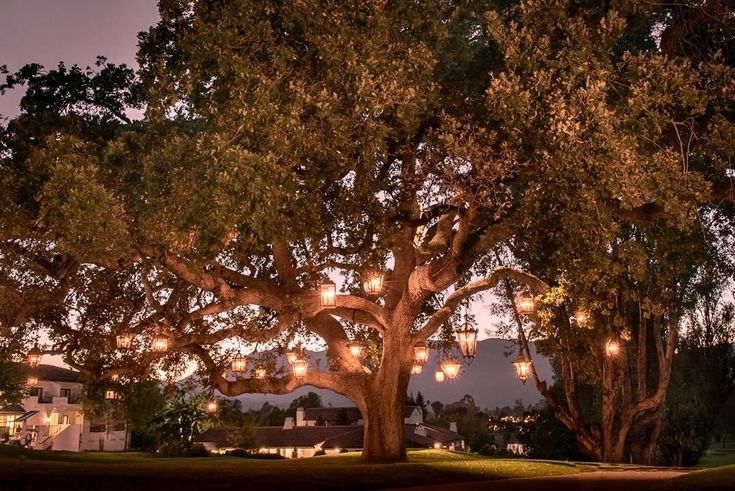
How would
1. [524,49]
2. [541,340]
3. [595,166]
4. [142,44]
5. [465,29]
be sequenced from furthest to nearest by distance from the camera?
[541,340]
[465,29]
[142,44]
[524,49]
[595,166]

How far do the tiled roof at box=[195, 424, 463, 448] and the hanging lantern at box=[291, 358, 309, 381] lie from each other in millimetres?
41830

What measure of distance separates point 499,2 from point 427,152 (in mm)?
4176

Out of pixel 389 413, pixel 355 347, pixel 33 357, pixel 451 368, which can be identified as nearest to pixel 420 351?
pixel 451 368

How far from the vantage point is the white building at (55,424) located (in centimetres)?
7912

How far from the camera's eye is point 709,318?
141ft

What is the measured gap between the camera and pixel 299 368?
72.7ft

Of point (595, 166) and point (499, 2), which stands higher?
point (499, 2)

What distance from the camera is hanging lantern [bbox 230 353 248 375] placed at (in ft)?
76.8

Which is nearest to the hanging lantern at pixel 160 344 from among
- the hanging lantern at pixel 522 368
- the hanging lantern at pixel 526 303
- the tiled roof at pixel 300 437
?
the hanging lantern at pixel 526 303

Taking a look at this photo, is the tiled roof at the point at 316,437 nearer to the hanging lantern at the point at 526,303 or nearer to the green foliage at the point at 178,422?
the green foliage at the point at 178,422

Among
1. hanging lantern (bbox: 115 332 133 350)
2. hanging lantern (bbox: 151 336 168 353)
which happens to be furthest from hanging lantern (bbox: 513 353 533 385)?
hanging lantern (bbox: 115 332 133 350)

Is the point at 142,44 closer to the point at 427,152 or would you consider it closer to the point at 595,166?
the point at 427,152

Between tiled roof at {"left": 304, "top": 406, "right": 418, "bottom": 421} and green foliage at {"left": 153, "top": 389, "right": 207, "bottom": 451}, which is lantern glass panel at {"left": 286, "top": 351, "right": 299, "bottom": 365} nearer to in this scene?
green foliage at {"left": 153, "top": 389, "right": 207, "bottom": 451}

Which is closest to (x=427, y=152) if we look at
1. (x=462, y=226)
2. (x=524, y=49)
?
(x=462, y=226)
